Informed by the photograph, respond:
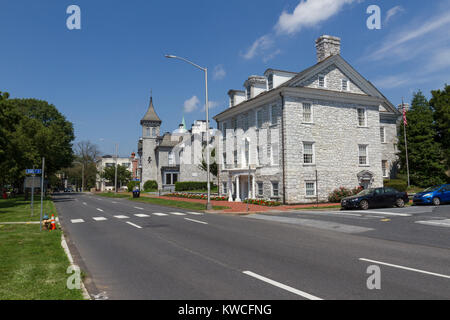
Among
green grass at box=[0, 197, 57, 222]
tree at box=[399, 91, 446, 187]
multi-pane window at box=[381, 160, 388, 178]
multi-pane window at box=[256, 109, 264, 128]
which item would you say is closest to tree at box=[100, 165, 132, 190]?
green grass at box=[0, 197, 57, 222]

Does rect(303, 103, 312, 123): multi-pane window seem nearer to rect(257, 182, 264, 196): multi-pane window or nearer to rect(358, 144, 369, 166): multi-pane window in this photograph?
rect(358, 144, 369, 166): multi-pane window

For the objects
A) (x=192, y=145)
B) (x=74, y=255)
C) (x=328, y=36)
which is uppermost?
(x=328, y=36)

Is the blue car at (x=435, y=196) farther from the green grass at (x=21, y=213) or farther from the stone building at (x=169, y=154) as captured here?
the stone building at (x=169, y=154)

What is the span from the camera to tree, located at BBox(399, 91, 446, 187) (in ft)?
119

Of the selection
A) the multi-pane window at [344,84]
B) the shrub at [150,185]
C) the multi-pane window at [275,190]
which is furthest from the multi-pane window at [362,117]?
the shrub at [150,185]

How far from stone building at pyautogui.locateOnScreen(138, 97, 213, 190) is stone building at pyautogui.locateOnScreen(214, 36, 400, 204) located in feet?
98.8

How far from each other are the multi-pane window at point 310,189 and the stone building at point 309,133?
0.27 feet

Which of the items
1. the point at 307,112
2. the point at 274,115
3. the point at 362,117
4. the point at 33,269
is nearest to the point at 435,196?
the point at 362,117

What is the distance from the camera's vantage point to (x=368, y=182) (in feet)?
97.0

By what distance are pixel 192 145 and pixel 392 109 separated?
36.0 m

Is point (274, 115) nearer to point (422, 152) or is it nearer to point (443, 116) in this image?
point (422, 152)

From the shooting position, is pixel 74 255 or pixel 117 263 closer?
pixel 117 263

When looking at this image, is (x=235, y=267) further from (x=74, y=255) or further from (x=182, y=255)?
(x=74, y=255)
